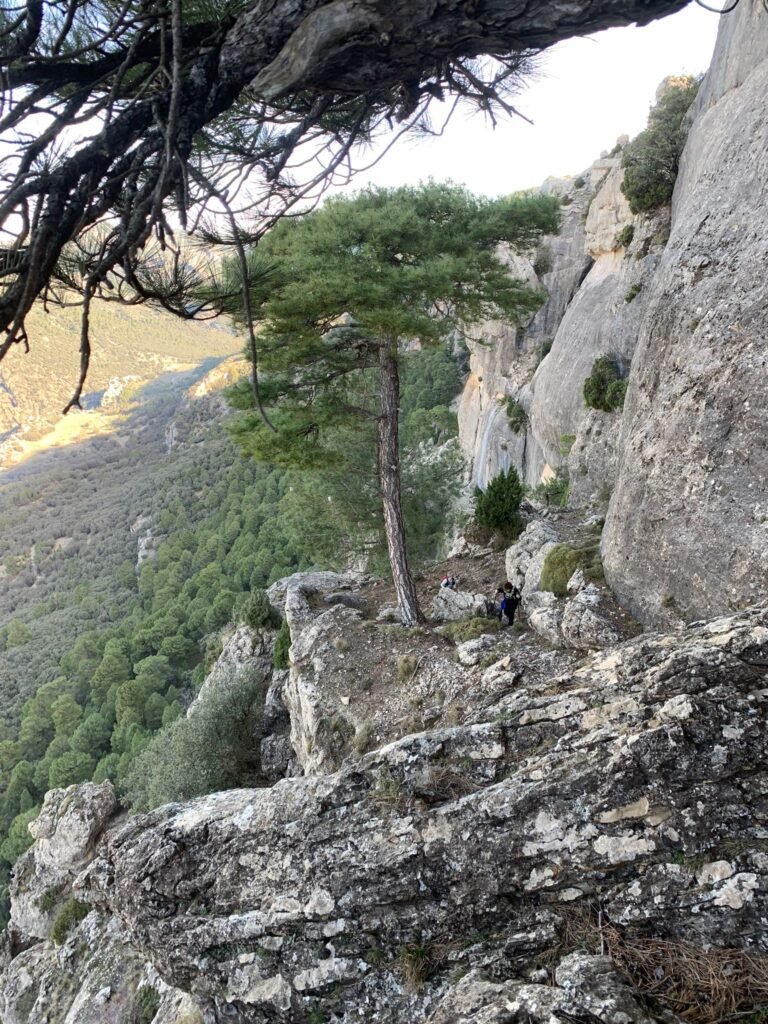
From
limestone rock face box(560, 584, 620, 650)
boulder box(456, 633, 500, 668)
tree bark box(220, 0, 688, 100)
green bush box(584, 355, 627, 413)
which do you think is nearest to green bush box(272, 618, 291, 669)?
boulder box(456, 633, 500, 668)

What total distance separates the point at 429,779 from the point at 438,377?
46.8 metres

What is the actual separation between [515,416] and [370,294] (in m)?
19.4

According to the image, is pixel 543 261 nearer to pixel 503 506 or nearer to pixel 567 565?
pixel 503 506

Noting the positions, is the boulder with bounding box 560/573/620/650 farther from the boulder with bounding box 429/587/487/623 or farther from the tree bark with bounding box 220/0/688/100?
the tree bark with bounding box 220/0/688/100

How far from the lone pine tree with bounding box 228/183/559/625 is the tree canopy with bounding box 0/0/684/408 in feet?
15.0

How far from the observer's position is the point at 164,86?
2.60 m

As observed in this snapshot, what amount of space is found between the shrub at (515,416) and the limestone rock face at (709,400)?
17122 millimetres

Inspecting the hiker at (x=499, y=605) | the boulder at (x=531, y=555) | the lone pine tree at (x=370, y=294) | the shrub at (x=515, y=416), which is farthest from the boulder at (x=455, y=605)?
the shrub at (x=515, y=416)

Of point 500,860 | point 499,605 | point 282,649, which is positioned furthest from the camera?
point 282,649

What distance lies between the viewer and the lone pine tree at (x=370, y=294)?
8.40 m

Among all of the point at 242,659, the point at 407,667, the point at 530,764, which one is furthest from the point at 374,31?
the point at 242,659

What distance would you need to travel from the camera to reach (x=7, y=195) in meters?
2.17

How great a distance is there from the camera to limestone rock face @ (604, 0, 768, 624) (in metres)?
6.74

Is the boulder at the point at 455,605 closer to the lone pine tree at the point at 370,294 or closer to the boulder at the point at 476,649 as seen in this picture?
the boulder at the point at 476,649
